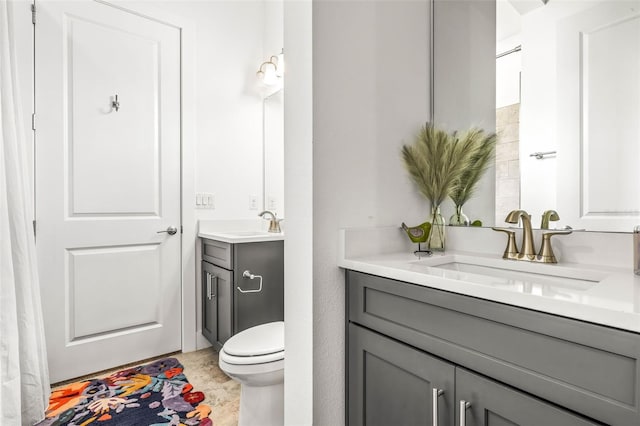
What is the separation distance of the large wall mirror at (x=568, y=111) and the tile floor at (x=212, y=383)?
1.45 metres

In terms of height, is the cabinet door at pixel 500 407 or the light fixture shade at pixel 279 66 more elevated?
the light fixture shade at pixel 279 66

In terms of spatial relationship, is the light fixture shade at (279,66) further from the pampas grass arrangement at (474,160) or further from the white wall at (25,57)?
the pampas grass arrangement at (474,160)

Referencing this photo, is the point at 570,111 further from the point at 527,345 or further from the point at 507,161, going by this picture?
the point at 527,345

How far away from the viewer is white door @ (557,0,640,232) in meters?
0.94

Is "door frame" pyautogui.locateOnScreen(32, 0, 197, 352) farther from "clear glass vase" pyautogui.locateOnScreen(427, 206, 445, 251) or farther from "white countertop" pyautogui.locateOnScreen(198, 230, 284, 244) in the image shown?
"clear glass vase" pyautogui.locateOnScreen(427, 206, 445, 251)

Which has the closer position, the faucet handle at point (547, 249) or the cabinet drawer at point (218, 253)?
the faucet handle at point (547, 249)

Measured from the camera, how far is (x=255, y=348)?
139 cm

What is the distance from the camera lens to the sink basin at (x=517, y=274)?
0.73m

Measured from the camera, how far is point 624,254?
3.02ft

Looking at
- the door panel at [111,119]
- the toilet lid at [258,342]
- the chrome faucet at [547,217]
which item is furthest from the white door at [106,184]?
the chrome faucet at [547,217]

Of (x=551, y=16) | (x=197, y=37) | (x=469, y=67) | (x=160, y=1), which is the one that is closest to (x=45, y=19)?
(x=160, y=1)

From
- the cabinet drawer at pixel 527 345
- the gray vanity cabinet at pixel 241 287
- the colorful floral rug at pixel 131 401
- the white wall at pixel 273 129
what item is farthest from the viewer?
the white wall at pixel 273 129

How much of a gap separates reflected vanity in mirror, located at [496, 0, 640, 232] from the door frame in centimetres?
193

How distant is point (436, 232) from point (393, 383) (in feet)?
1.76
